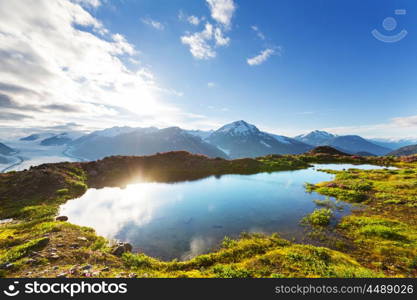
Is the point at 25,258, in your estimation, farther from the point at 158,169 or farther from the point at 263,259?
the point at 158,169

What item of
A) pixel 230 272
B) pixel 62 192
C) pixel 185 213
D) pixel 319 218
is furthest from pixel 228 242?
pixel 62 192

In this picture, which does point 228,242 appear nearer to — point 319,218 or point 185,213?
point 185,213

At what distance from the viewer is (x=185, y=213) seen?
876 inches

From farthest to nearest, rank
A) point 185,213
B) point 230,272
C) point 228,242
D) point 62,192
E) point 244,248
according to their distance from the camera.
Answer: point 62,192
point 185,213
point 228,242
point 244,248
point 230,272

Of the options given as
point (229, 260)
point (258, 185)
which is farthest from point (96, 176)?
point (229, 260)

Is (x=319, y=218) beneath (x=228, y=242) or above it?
above

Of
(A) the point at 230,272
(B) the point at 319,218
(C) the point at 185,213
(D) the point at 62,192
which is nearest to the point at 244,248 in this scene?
(A) the point at 230,272

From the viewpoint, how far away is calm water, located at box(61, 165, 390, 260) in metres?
16.3

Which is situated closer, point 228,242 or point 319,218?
point 228,242

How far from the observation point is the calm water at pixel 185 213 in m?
16.3

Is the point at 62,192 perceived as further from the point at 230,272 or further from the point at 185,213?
the point at 230,272

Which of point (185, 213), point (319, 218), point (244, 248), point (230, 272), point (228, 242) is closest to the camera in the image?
point (230, 272)

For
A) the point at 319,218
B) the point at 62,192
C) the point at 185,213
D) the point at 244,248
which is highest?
the point at 62,192

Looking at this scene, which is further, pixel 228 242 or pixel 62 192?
pixel 62 192
